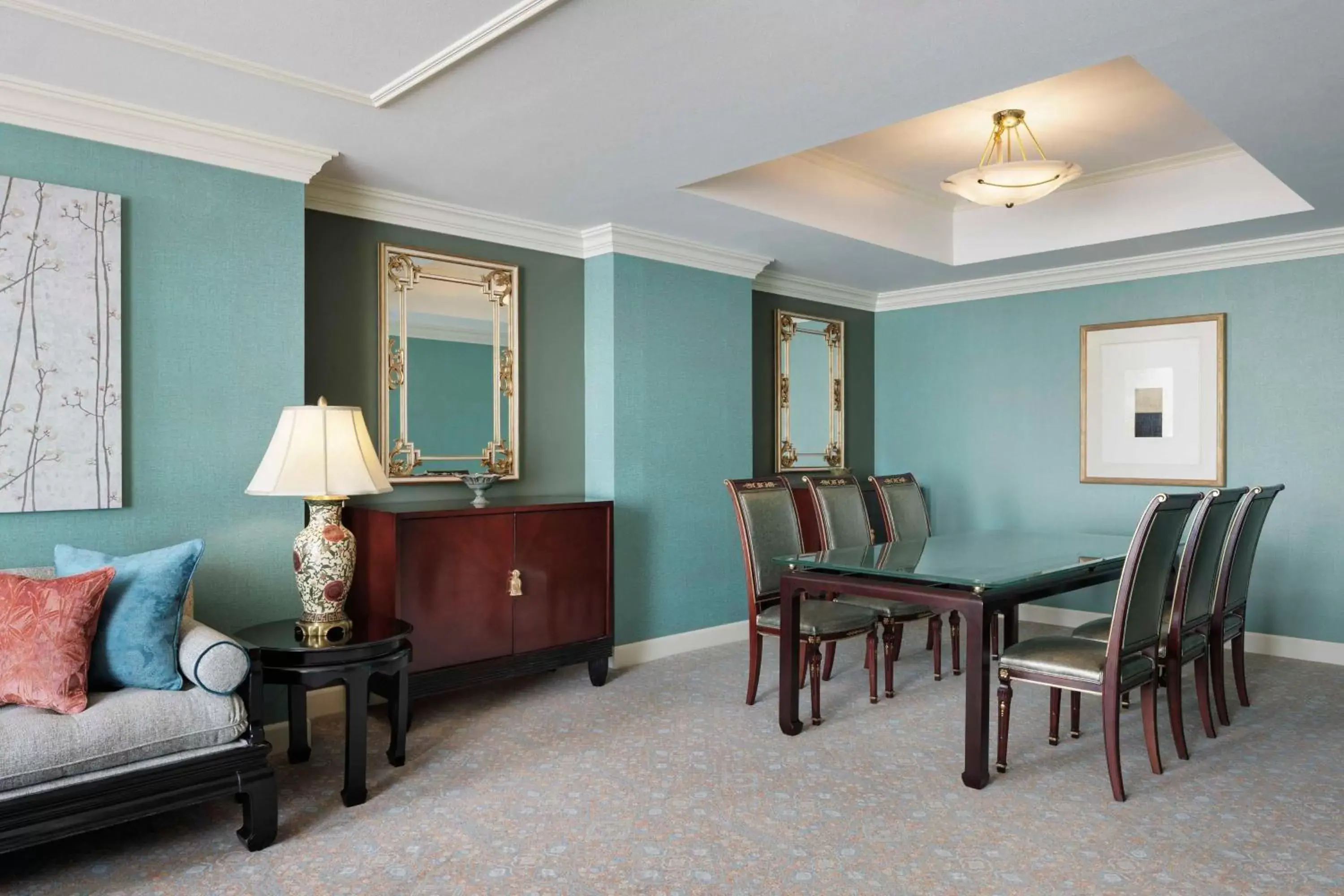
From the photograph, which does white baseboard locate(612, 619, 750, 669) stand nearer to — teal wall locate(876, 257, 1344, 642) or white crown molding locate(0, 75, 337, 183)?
teal wall locate(876, 257, 1344, 642)

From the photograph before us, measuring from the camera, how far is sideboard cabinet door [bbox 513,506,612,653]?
421 cm

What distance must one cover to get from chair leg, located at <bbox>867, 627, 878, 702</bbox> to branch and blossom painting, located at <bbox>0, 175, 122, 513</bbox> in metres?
3.12

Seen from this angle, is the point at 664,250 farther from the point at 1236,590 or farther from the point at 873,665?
the point at 1236,590

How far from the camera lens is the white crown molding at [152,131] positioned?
3.00 m

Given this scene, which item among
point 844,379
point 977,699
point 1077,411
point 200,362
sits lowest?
point 977,699

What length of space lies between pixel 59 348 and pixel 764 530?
2.89m

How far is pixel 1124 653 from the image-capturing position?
308cm

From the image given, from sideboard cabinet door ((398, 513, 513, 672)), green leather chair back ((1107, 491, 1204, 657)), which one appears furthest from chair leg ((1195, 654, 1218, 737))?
sideboard cabinet door ((398, 513, 513, 672))

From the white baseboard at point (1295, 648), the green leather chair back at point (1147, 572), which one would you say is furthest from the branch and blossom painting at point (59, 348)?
the white baseboard at point (1295, 648)

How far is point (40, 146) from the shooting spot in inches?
121

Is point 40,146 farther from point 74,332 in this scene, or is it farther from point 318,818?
point 318,818

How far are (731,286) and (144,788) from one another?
13.2 feet

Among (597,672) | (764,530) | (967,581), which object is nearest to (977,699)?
(967,581)

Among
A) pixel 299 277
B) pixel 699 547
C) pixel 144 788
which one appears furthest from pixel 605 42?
pixel 699 547
